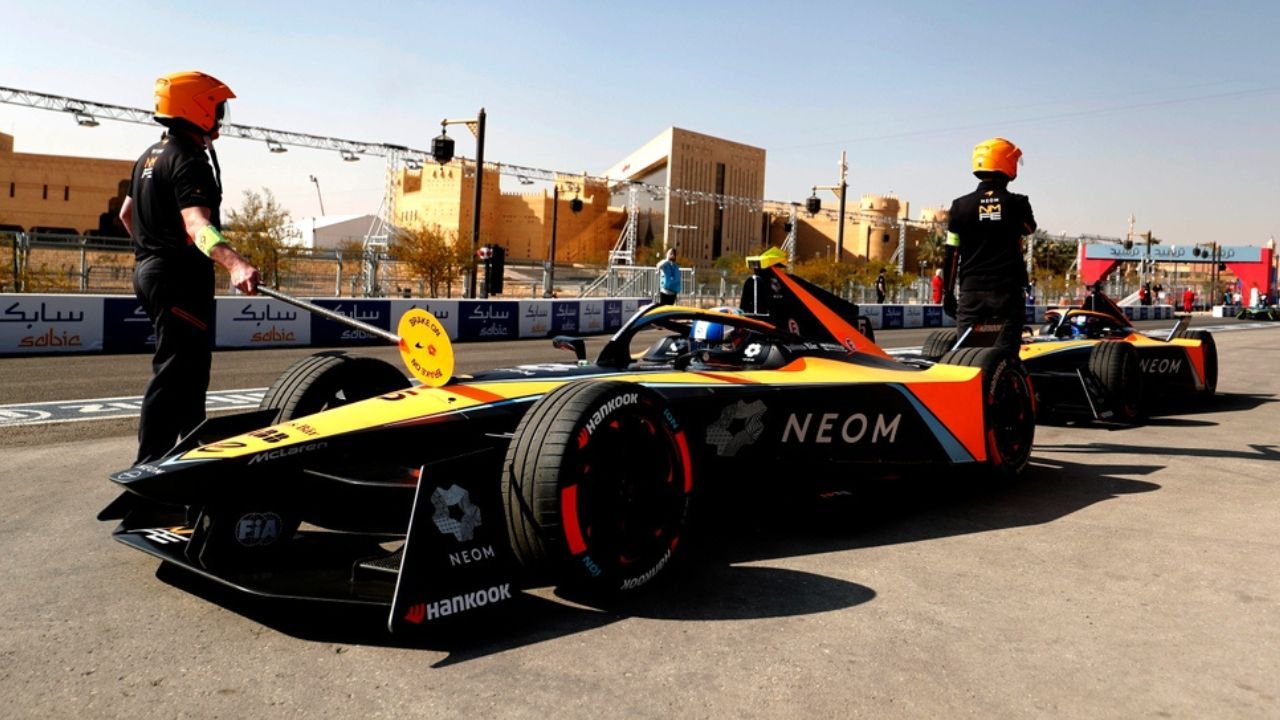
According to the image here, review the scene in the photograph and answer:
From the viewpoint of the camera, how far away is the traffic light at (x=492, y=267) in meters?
28.3

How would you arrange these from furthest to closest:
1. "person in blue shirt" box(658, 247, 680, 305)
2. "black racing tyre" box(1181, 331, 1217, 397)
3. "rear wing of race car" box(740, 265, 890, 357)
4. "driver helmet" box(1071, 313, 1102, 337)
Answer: "person in blue shirt" box(658, 247, 680, 305) < "black racing tyre" box(1181, 331, 1217, 397) < "driver helmet" box(1071, 313, 1102, 337) < "rear wing of race car" box(740, 265, 890, 357)

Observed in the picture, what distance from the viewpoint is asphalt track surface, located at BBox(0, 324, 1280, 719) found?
9.02ft

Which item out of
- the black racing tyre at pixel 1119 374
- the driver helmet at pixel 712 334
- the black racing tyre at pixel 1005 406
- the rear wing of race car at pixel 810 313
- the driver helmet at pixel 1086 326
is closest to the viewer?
the driver helmet at pixel 712 334

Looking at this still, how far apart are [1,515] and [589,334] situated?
62.2 feet

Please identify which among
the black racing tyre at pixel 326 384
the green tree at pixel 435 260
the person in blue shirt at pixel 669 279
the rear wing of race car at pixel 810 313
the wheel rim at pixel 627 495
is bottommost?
the wheel rim at pixel 627 495

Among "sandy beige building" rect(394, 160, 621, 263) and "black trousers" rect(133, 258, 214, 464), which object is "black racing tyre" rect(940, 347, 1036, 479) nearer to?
"black trousers" rect(133, 258, 214, 464)

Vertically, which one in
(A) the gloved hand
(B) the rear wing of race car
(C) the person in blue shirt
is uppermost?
(C) the person in blue shirt

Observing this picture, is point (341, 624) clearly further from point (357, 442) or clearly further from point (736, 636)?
point (736, 636)

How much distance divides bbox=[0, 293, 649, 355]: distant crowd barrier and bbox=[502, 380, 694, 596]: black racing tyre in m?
11.1

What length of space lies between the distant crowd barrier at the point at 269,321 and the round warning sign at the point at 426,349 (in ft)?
30.4

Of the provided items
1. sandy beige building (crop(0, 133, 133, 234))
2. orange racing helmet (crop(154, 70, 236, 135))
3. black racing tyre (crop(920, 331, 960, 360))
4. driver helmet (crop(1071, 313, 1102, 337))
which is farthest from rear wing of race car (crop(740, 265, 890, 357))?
sandy beige building (crop(0, 133, 133, 234))

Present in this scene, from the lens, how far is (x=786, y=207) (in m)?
87.0

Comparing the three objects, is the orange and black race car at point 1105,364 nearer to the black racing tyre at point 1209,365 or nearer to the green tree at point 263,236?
the black racing tyre at point 1209,365

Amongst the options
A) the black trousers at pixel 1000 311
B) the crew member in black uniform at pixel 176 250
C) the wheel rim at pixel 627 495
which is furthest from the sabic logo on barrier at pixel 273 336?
the wheel rim at pixel 627 495
